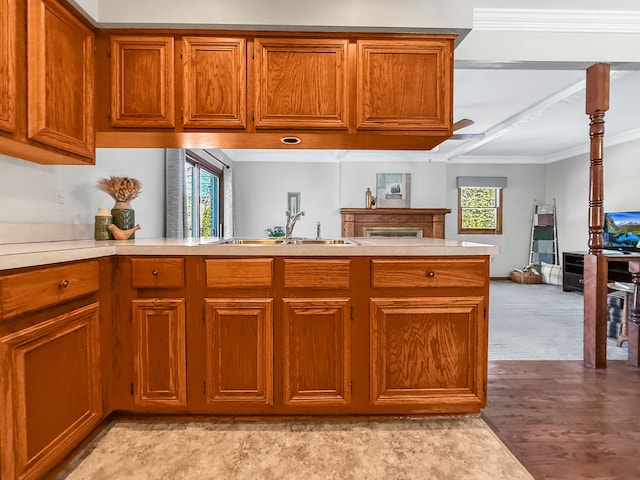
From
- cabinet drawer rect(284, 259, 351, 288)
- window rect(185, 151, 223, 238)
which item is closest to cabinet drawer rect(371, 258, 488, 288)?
cabinet drawer rect(284, 259, 351, 288)

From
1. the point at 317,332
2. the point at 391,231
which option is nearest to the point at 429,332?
the point at 317,332

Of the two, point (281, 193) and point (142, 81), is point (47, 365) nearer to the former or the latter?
point (142, 81)

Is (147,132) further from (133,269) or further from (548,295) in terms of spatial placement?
(548,295)

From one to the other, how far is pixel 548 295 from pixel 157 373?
6231 mm

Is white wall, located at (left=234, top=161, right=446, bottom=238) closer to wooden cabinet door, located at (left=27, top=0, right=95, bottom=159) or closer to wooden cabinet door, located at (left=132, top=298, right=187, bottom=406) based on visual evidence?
wooden cabinet door, located at (left=27, top=0, right=95, bottom=159)

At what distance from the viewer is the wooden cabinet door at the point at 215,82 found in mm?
2088

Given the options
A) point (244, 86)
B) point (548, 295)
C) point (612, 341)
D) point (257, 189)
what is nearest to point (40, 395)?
point (244, 86)

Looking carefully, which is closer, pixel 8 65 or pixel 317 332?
pixel 8 65

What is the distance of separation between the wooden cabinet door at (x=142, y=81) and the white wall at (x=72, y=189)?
1.61ft

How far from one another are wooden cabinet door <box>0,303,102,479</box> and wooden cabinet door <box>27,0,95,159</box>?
0.87m

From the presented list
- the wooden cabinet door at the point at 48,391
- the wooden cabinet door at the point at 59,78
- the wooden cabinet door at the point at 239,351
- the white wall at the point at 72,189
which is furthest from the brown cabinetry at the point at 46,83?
the wooden cabinet door at the point at 239,351

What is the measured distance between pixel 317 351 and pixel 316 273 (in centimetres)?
40

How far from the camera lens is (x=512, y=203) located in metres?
8.09

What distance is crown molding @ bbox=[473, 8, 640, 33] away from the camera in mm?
2736
